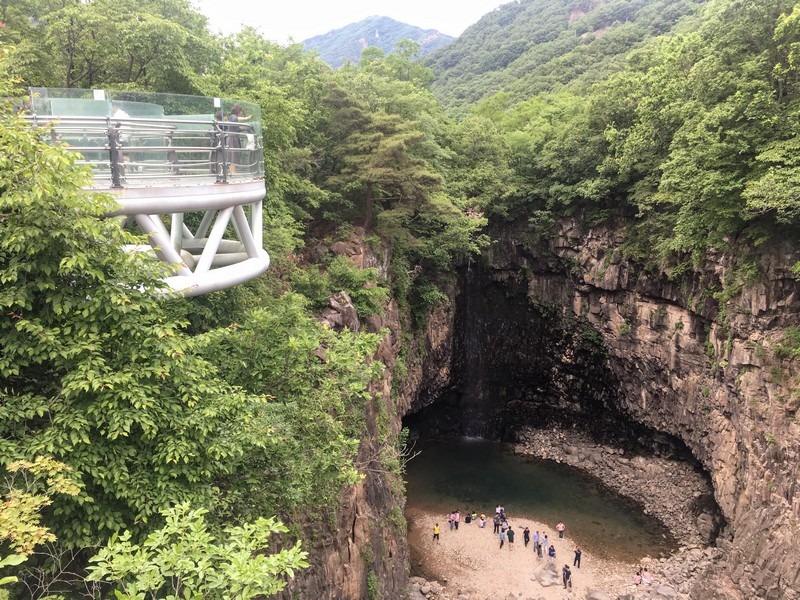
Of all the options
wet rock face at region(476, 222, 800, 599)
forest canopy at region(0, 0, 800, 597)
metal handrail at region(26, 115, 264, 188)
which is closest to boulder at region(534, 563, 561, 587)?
→ wet rock face at region(476, 222, 800, 599)

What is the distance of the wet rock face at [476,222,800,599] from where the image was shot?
1542cm

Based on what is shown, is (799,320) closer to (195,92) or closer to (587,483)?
(587,483)

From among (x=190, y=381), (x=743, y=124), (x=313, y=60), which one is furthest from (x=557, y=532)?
(x=313, y=60)

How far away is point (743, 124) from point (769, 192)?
8.93ft

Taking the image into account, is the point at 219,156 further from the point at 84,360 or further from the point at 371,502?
the point at 371,502

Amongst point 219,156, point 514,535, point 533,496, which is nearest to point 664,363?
point 533,496

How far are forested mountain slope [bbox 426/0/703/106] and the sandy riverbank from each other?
30853mm

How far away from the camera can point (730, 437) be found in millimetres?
18031

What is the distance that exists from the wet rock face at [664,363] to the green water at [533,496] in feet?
9.33

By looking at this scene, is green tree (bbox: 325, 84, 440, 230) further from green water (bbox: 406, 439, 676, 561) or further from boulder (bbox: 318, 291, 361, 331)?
green water (bbox: 406, 439, 676, 561)

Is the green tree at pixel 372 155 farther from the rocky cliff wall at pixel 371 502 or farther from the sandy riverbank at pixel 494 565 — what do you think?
the sandy riverbank at pixel 494 565

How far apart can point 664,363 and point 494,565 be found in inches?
442

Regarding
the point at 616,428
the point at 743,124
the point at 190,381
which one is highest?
the point at 743,124

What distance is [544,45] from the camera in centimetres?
6234
